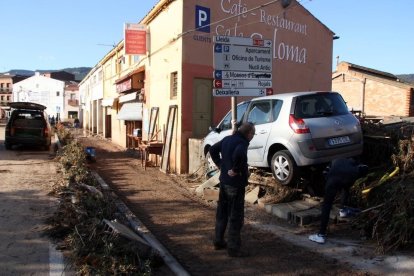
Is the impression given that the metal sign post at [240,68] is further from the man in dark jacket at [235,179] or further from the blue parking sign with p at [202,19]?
the blue parking sign with p at [202,19]

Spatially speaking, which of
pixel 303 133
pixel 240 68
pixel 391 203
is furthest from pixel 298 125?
pixel 391 203

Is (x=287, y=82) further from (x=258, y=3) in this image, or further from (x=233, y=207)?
(x=233, y=207)

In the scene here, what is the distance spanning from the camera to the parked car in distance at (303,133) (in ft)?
24.8

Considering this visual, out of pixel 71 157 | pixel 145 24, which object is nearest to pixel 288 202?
pixel 71 157

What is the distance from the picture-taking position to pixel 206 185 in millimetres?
10023

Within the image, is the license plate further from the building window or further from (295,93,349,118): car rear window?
the building window

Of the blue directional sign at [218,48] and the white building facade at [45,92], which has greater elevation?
the white building facade at [45,92]

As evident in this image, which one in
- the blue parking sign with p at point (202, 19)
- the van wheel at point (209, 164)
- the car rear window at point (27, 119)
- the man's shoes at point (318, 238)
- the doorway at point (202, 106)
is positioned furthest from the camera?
the car rear window at point (27, 119)

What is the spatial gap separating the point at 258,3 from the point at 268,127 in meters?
7.97

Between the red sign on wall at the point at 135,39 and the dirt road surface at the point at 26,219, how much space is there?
5493 millimetres

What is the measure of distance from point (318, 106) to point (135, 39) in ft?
35.2

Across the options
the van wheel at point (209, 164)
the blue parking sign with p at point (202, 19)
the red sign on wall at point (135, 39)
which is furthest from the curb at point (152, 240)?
the red sign on wall at point (135, 39)

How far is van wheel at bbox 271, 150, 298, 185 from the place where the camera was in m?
7.75

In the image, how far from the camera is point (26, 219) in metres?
7.20
